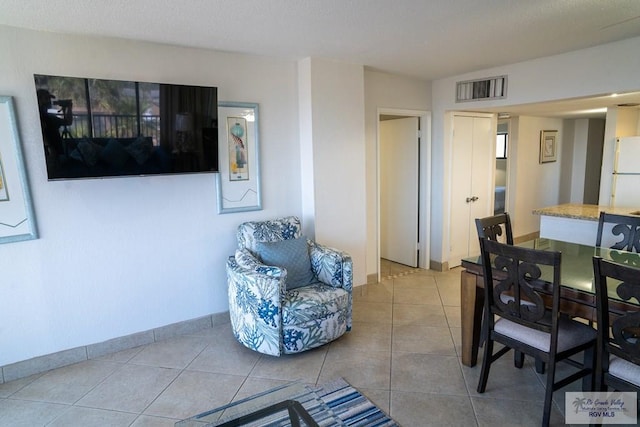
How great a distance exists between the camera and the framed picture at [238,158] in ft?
11.0

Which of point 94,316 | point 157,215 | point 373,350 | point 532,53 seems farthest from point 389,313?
point 532,53

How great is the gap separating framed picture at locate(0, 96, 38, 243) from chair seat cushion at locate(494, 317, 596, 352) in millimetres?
3291

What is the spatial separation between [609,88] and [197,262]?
3904 millimetres

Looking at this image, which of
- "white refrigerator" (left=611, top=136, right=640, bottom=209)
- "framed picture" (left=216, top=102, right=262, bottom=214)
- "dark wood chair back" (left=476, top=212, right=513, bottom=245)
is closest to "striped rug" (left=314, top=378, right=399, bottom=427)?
"dark wood chair back" (left=476, top=212, right=513, bottom=245)

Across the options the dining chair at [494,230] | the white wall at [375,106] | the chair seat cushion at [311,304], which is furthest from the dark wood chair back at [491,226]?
the white wall at [375,106]

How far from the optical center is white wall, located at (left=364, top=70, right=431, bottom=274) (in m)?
4.23

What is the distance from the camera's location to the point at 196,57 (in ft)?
10.3

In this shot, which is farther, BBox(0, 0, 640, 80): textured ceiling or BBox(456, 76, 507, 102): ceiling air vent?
BBox(456, 76, 507, 102): ceiling air vent

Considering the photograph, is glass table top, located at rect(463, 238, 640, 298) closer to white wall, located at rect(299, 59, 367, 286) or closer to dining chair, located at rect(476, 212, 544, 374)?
dining chair, located at rect(476, 212, 544, 374)

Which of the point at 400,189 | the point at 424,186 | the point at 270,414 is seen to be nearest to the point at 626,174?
the point at 424,186

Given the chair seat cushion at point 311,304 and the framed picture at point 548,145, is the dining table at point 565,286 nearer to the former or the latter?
the chair seat cushion at point 311,304

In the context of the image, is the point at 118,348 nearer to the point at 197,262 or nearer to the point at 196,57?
the point at 197,262

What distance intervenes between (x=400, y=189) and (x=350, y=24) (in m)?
2.83

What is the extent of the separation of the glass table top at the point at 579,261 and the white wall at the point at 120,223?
86.3 inches
